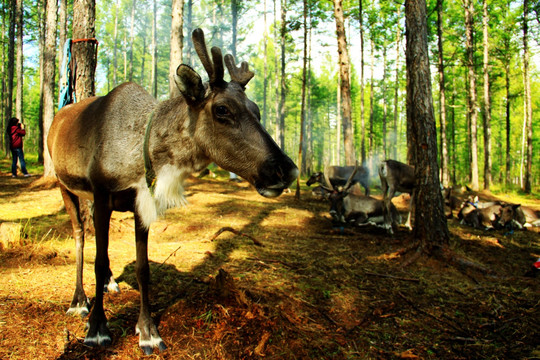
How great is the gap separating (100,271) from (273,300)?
1939 millimetres

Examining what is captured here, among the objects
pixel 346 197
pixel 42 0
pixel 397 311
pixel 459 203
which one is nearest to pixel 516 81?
pixel 459 203

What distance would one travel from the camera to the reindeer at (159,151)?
99.5 inches

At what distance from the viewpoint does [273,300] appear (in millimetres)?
3816

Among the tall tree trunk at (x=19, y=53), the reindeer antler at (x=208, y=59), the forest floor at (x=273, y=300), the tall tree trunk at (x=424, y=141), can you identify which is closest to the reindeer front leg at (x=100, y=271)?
the forest floor at (x=273, y=300)

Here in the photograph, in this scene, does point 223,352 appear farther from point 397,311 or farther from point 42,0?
point 42,0

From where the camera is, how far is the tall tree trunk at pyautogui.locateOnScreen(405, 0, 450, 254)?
5.89 metres

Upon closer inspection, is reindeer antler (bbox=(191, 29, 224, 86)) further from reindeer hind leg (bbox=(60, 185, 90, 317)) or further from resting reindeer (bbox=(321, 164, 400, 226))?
resting reindeer (bbox=(321, 164, 400, 226))

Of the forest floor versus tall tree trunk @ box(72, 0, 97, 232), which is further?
tall tree trunk @ box(72, 0, 97, 232)

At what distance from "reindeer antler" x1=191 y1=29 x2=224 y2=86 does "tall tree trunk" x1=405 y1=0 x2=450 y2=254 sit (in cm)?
460

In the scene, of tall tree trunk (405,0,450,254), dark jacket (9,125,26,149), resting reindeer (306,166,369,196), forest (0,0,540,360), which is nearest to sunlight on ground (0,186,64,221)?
forest (0,0,540,360)

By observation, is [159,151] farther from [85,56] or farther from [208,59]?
[85,56]

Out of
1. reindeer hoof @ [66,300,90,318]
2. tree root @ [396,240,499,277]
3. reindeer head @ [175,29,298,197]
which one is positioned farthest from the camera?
tree root @ [396,240,499,277]

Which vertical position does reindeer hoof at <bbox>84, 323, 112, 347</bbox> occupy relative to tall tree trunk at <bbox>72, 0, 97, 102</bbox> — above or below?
below

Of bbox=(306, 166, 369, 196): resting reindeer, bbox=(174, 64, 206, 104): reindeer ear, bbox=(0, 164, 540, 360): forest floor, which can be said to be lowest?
bbox=(0, 164, 540, 360): forest floor
